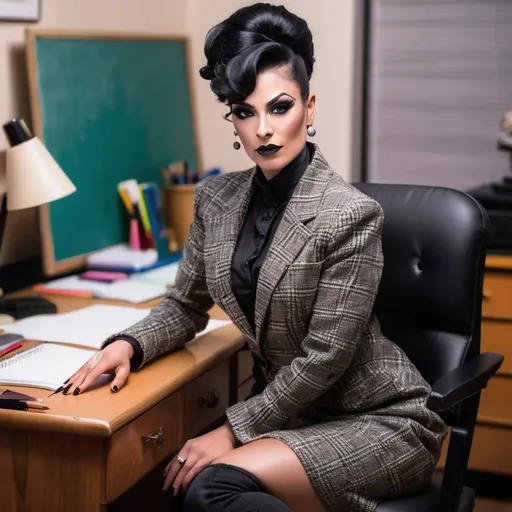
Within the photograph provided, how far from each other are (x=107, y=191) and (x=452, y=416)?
1146mm

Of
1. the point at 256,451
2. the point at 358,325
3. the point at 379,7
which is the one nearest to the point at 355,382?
the point at 358,325

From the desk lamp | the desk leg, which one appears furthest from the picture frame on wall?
the desk leg

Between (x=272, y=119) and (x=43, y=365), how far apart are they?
0.60 metres

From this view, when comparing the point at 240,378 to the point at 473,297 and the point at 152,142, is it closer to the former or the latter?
the point at 473,297

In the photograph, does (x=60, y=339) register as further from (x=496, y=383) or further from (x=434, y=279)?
(x=496, y=383)

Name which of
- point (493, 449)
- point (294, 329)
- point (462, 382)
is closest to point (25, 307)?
point (294, 329)

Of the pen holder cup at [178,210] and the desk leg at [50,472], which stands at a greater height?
the pen holder cup at [178,210]

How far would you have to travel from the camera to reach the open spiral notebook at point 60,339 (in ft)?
4.97

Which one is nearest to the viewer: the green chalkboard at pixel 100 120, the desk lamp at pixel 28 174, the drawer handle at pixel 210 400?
the drawer handle at pixel 210 400

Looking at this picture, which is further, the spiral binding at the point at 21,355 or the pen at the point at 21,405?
the spiral binding at the point at 21,355

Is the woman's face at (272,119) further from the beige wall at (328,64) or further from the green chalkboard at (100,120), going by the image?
the beige wall at (328,64)

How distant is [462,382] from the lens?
143 centimetres

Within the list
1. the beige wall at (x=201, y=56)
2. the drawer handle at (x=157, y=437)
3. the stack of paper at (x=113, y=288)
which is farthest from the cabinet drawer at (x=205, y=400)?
the beige wall at (x=201, y=56)

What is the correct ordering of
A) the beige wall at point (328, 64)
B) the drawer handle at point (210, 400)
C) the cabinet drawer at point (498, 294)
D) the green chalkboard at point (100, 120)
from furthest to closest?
the beige wall at point (328, 64), the cabinet drawer at point (498, 294), the green chalkboard at point (100, 120), the drawer handle at point (210, 400)
